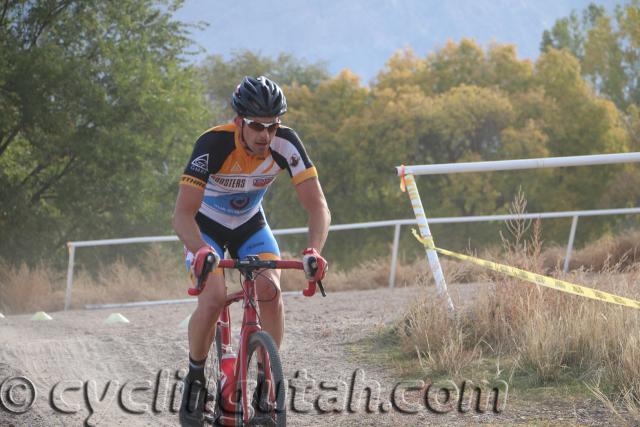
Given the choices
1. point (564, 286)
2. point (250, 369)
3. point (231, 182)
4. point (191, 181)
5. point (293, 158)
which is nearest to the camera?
point (250, 369)

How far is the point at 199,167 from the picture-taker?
525cm

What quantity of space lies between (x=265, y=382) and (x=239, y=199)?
4.50 feet

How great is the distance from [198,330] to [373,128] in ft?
136

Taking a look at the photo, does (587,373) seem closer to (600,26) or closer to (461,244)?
(461,244)

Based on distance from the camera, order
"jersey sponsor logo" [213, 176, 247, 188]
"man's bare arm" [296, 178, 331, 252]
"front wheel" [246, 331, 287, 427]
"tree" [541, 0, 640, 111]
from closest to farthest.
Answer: "front wheel" [246, 331, 287, 427] → "man's bare arm" [296, 178, 331, 252] → "jersey sponsor logo" [213, 176, 247, 188] → "tree" [541, 0, 640, 111]

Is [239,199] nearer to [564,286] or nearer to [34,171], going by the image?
[564,286]

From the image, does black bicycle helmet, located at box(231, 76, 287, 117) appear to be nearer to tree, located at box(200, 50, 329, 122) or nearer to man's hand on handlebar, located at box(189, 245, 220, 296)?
man's hand on handlebar, located at box(189, 245, 220, 296)

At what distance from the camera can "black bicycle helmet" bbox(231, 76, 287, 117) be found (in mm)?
5035

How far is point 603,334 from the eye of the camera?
610cm

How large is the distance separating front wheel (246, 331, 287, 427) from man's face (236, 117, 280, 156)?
A: 1041mm

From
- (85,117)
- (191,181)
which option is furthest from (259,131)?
(85,117)

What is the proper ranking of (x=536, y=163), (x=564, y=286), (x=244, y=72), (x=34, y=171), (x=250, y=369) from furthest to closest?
(x=244, y=72) → (x=34, y=171) → (x=536, y=163) → (x=564, y=286) → (x=250, y=369)

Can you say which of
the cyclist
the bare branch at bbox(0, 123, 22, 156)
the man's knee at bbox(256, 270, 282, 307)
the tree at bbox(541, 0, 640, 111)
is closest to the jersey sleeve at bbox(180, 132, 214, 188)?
the cyclist

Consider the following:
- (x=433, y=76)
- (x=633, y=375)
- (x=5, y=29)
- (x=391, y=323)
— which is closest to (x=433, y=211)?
(x=433, y=76)
